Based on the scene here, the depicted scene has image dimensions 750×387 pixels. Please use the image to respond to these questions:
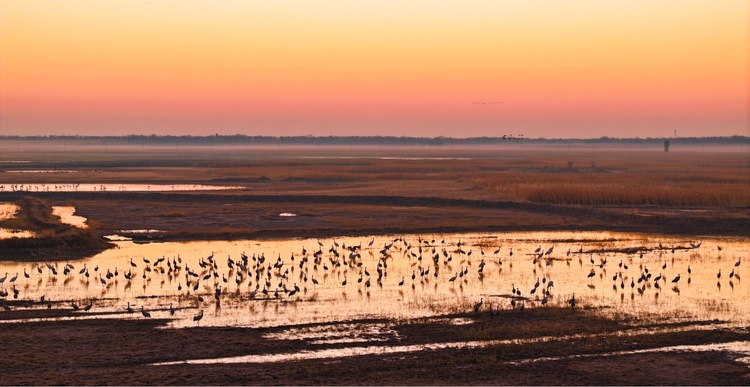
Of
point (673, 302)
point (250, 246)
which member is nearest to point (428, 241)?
point (250, 246)

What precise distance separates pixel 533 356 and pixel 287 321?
638cm

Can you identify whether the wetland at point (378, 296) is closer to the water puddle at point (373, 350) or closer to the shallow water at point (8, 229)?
the water puddle at point (373, 350)

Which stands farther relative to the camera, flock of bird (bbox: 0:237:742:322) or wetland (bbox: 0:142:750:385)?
flock of bird (bbox: 0:237:742:322)

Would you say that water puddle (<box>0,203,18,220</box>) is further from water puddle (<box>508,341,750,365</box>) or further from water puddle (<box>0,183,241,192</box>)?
water puddle (<box>508,341,750,365</box>)

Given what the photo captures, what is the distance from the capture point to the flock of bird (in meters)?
25.8

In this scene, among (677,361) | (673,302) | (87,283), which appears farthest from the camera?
(87,283)

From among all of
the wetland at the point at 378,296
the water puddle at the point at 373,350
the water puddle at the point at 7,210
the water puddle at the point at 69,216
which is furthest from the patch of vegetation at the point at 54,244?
the water puddle at the point at 373,350

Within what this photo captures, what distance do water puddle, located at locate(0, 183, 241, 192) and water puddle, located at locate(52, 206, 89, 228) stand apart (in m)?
14.9

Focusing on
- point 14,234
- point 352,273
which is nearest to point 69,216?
point 14,234

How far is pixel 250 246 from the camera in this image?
1480 inches

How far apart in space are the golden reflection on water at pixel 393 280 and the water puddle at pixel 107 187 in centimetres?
3474

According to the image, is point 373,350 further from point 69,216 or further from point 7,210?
point 7,210

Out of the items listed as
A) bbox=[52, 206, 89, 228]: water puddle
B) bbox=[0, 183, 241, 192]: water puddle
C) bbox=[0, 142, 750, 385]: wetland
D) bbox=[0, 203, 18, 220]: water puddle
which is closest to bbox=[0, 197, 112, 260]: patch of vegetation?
bbox=[0, 142, 750, 385]: wetland

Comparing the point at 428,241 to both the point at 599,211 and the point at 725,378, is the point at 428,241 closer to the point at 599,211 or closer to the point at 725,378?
the point at 599,211
